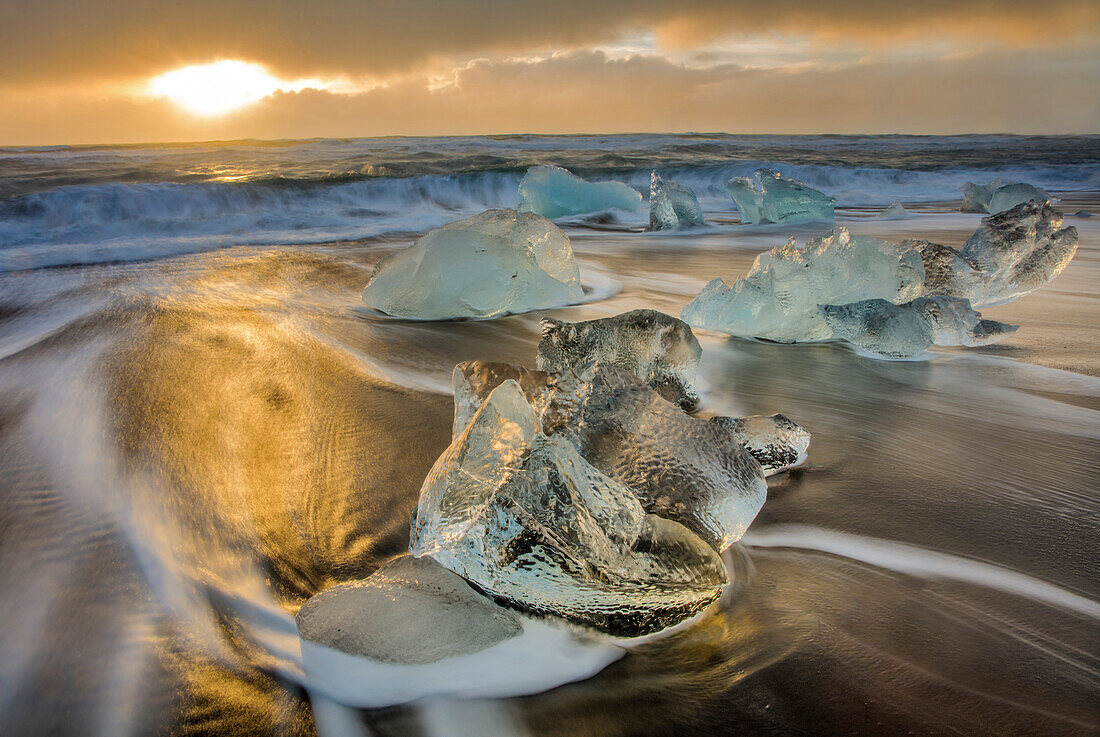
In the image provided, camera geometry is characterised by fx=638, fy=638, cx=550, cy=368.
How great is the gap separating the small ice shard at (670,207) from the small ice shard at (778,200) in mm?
772

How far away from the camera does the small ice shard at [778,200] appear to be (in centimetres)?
725

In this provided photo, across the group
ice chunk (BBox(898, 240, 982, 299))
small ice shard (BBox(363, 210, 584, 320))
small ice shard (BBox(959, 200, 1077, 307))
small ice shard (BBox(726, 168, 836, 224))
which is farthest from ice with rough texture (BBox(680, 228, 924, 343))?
small ice shard (BBox(726, 168, 836, 224))

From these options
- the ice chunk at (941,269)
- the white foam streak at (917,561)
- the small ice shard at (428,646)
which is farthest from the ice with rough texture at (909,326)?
the small ice shard at (428,646)

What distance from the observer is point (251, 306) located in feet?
11.4

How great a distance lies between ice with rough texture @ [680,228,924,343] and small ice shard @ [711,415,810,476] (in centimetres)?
121

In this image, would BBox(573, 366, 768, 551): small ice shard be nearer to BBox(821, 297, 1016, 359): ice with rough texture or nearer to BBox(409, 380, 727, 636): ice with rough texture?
BBox(409, 380, 727, 636): ice with rough texture

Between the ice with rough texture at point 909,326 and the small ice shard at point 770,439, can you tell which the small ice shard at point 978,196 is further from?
the small ice shard at point 770,439

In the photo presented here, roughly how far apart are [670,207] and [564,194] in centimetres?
165

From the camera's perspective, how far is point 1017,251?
3.28m

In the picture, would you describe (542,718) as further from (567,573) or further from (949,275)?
(949,275)

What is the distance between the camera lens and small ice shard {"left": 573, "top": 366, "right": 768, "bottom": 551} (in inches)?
49.0

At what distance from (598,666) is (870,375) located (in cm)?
184

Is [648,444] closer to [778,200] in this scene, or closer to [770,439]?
[770,439]

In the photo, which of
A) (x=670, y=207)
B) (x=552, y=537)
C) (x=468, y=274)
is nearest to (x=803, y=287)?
(x=468, y=274)
